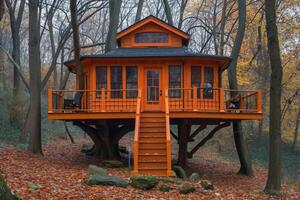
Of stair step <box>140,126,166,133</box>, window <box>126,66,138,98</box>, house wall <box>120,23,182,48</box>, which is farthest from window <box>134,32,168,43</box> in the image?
stair step <box>140,126,166,133</box>

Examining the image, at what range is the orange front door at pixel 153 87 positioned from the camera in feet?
64.8

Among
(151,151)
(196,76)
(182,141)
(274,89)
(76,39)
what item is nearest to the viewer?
(274,89)

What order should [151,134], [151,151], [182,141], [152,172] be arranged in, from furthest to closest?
[182,141]
[151,134]
[151,151]
[152,172]

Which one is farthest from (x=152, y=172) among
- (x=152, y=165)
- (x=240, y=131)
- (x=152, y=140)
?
(x=240, y=131)

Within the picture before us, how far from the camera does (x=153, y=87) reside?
19.8m

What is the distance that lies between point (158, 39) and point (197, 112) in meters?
5.31

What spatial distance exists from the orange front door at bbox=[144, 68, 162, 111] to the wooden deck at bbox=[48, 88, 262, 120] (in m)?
0.27

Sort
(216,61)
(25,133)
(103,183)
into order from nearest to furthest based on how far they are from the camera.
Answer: (103,183) → (216,61) → (25,133)

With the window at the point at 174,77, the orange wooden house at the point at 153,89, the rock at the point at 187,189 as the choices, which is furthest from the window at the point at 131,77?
the rock at the point at 187,189

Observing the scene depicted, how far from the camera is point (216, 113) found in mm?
17641

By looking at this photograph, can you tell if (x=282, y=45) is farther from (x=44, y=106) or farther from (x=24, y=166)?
(x=24, y=166)

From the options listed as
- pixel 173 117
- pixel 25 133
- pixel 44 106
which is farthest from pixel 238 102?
pixel 44 106

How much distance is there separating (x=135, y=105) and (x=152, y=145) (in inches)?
144

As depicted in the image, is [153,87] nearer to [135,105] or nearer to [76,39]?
[135,105]
